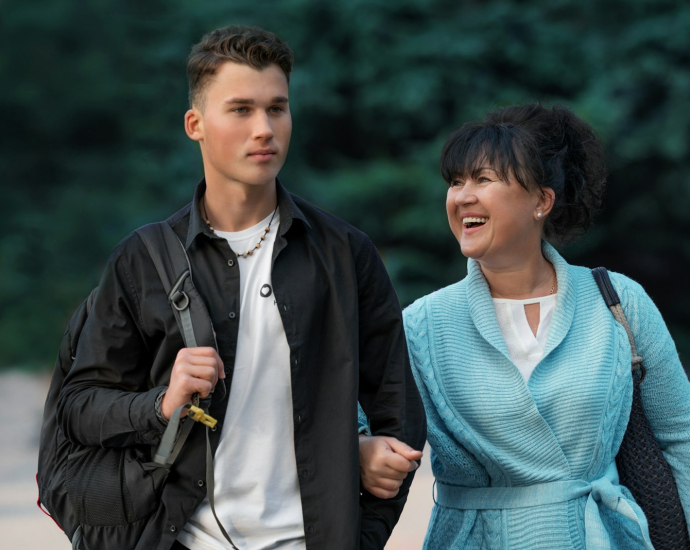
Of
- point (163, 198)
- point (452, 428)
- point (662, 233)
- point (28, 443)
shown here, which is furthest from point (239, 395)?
point (662, 233)

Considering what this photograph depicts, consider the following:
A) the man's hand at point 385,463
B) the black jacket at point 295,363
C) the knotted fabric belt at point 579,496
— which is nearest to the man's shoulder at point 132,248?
the black jacket at point 295,363

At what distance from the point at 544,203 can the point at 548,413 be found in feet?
2.18

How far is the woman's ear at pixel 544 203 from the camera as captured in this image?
127 inches

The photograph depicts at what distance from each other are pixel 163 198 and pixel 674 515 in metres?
10.6

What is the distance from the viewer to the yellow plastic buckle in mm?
2197

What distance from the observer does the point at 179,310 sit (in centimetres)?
231

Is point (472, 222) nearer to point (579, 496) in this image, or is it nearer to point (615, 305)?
point (615, 305)

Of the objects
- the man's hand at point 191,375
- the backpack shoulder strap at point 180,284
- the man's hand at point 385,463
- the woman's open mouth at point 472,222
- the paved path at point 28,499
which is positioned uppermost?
the woman's open mouth at point 472,222

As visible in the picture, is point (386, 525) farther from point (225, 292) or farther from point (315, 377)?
point (225, 292)

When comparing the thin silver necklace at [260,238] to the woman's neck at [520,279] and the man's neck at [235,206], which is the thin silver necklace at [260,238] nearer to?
the man's neck at [235,206]

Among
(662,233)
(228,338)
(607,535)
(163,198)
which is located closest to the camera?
(228,338)

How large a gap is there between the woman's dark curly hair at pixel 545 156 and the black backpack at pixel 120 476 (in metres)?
1.12

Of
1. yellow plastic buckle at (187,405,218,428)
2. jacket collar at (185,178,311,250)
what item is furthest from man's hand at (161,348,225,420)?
jacket collar at (185,178,311,250)

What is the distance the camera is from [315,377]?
2.43m
